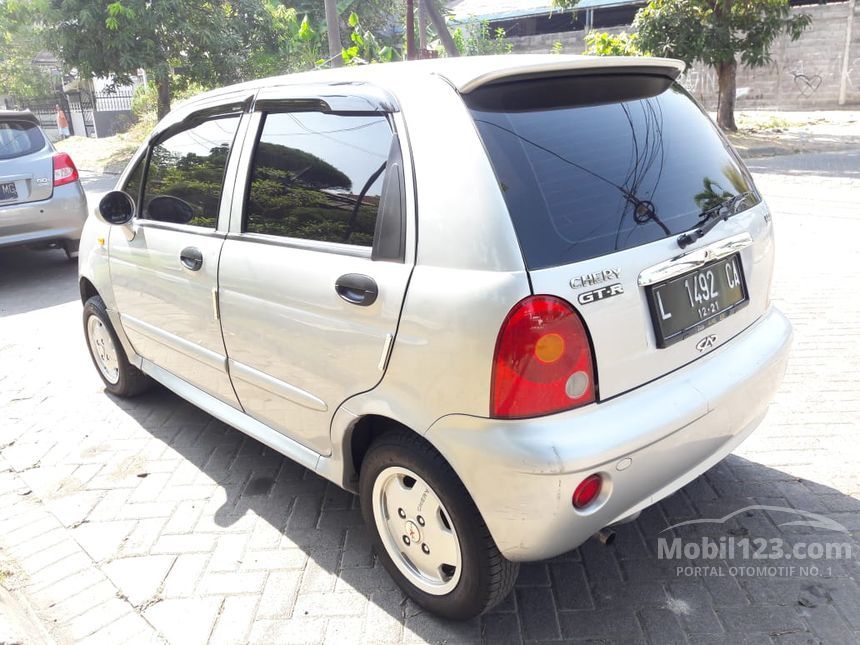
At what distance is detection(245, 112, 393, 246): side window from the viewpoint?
2.36 m

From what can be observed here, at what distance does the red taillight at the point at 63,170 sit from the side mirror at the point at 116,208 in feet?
14.8

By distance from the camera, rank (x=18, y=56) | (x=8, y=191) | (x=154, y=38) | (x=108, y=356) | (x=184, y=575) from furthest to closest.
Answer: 1. (x=18, y=56)
2. (x=154, y=38)
3. (x=8, y=191)
4. (x=108, y=356)
5. (x=184, y=575)

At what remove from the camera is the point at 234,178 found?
2.90 meters

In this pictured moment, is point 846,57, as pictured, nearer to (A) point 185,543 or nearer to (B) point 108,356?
(B) point 108,356

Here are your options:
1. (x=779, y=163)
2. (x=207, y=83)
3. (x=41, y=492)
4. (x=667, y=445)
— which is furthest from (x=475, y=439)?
(x=207, y=83)

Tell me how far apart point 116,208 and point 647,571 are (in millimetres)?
3064

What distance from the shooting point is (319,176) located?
101 inches

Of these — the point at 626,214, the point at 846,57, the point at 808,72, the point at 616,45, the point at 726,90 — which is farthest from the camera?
the point at 808,72

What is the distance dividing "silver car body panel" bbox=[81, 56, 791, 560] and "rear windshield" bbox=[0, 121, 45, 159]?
5907 millimetres

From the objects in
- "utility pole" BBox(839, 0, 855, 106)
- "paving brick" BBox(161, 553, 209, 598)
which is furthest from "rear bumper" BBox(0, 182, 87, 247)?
"utility pole" BBox(839, 0, 855, 106)

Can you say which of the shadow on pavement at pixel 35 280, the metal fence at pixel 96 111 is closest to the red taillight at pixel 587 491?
the shadow on pavement at pixel 35 280

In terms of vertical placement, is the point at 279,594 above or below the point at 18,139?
below

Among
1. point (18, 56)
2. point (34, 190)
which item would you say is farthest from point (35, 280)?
point (18, 56)

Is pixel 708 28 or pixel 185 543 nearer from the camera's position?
pixel 185 543
